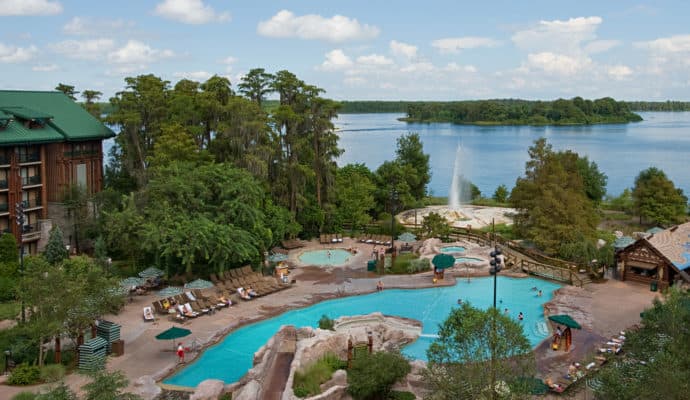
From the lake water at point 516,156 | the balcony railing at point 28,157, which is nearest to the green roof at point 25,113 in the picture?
the balcony railing at point 28,157

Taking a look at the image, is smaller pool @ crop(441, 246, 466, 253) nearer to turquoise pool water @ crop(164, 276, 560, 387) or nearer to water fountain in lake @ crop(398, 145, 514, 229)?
turquoise pool water @ crop(164, 276, 560, 387)

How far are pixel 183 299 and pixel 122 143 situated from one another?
18.8 metres

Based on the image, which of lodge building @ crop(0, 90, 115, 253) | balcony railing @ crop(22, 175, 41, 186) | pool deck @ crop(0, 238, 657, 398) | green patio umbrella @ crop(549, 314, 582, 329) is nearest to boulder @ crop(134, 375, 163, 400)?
pool deck @ crop(0, 238, 657, 398)

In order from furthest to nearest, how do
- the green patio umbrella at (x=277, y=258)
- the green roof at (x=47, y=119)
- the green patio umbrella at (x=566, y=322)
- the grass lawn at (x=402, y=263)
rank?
the green patio umbrella at (x=277, y=258)
the grass lawn at (x=402, y=263)
the green roof at (x=47, y=119)
the green patio umbrella at (x=566, y=322)

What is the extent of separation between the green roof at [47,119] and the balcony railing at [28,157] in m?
1.33

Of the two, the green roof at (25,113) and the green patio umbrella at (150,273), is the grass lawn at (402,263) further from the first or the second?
the green roof at (25,113)

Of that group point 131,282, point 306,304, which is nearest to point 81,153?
point 131,282

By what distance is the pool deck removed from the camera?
23859 mm

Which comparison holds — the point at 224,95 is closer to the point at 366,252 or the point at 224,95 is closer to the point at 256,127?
the point at 256,127

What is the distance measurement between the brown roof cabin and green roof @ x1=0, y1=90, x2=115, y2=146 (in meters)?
35.8

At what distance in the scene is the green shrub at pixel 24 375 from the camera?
21359 mm

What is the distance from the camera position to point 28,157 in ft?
127

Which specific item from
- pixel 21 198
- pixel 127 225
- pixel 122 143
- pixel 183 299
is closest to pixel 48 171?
pixel 21 198

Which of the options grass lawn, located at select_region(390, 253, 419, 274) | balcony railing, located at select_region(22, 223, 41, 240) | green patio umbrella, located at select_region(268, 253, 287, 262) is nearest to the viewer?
grass lawn, located at select_region(390, 253, 419, 274)
